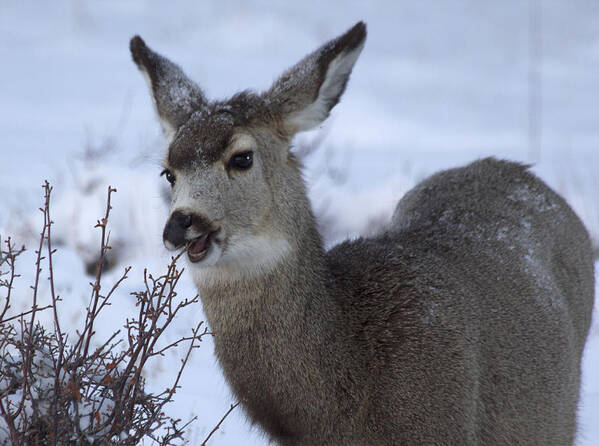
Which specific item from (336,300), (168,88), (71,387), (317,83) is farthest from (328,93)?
(71,387)

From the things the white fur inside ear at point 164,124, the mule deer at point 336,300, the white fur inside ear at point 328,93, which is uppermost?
the white fur inside ear at point 164,124

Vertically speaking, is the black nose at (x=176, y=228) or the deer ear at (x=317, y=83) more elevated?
the deer ear at (x=317, y=83)

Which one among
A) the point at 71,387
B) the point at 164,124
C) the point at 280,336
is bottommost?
the point at 280,336

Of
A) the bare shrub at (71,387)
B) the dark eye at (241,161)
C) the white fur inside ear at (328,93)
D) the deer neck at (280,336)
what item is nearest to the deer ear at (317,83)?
the white fur inside ear at (328,93)

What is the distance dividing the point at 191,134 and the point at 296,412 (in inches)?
56.8

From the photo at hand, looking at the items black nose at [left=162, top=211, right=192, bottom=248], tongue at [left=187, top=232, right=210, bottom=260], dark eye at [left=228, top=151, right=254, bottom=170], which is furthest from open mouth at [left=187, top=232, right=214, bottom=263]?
dark eye at [left=228, top=151, right=254, bottom=170]

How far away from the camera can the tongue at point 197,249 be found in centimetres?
349

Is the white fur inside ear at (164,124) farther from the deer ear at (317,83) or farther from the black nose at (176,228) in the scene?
the black nose at (176,228)

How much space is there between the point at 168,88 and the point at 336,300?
5.24ft

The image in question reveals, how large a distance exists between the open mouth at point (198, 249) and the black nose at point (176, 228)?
0.12 m

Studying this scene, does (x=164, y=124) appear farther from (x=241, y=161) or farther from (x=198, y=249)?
(x=198, y=249)

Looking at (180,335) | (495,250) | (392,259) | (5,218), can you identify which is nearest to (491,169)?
(495,250)

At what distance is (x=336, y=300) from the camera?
12.9 ft

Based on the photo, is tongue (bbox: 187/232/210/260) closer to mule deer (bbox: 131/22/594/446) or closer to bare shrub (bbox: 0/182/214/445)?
mule deer (bbox: 131/22/594/446)
